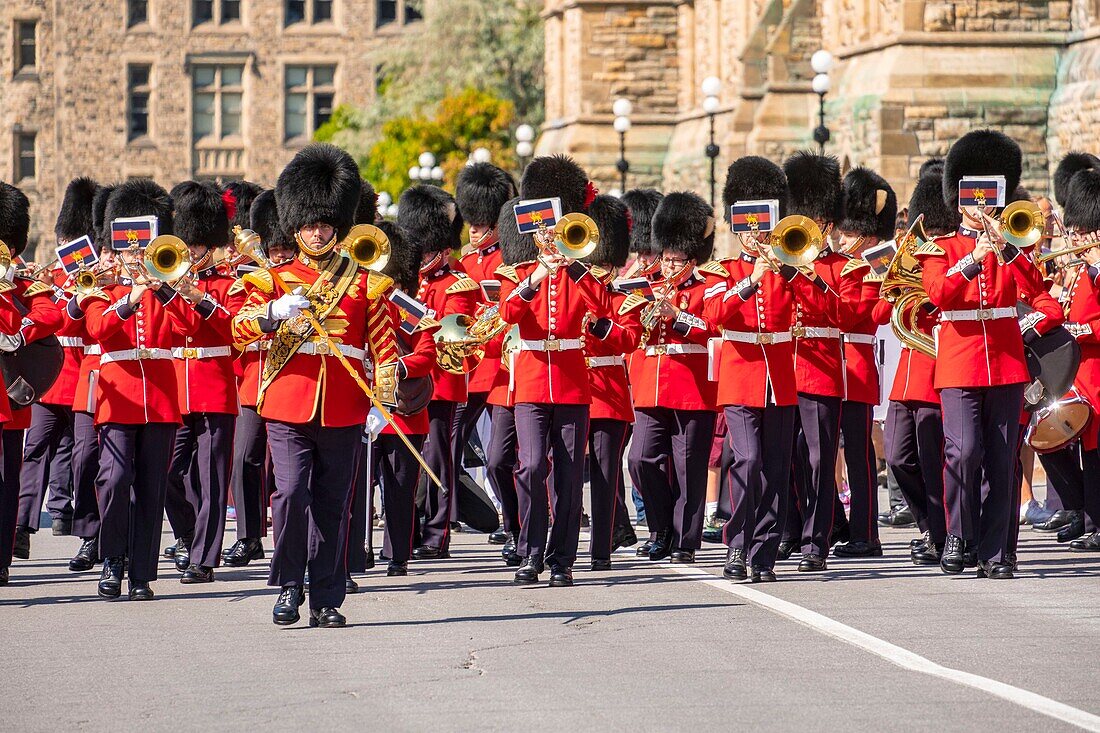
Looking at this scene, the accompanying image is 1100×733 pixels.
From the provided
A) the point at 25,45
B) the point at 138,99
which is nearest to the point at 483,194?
the point at 138,99

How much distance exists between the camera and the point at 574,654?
805 centimetres

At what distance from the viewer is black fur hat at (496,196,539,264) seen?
35.8ft

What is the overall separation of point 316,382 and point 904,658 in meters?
2.55

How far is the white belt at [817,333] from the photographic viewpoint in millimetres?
10859

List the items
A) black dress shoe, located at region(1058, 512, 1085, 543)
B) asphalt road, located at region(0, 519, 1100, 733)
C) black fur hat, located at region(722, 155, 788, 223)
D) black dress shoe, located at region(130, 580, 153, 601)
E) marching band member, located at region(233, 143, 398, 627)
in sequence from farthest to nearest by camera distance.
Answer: black dress shoe, located at region(1058, 512, 1085, 543), black fur hat, located at region(722, 155, 788, 223), black dress shoe, located at region(130, 580, 153, 601), marching band member, located at region(233, 143, 398, 627), asphalt road, located at region(0, 519, 1100, 733)

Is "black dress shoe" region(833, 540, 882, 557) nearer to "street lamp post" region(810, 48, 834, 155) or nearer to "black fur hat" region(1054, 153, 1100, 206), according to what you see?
"black fur hat" region(1054, 153, 1100, 206)

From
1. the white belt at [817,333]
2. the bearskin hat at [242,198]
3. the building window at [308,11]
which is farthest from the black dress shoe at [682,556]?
the building window at [308,11]

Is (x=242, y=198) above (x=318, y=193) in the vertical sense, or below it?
above

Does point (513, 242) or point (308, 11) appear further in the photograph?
point (308, 11)

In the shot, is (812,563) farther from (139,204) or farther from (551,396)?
(139,204)

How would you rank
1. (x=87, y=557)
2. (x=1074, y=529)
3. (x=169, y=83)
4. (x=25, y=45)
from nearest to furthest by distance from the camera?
(x=87, y=557), (x=1074, y=529), (x=169, y=83), (x=25, y=45)

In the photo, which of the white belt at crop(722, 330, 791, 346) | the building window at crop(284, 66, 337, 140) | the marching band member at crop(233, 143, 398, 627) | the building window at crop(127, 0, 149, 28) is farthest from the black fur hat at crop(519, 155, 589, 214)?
the building window at crop(127, 0, 149, 28)

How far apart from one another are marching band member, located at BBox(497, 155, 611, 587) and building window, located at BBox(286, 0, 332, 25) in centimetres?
5459

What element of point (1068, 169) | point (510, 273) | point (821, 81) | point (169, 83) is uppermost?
point (169, 83)
